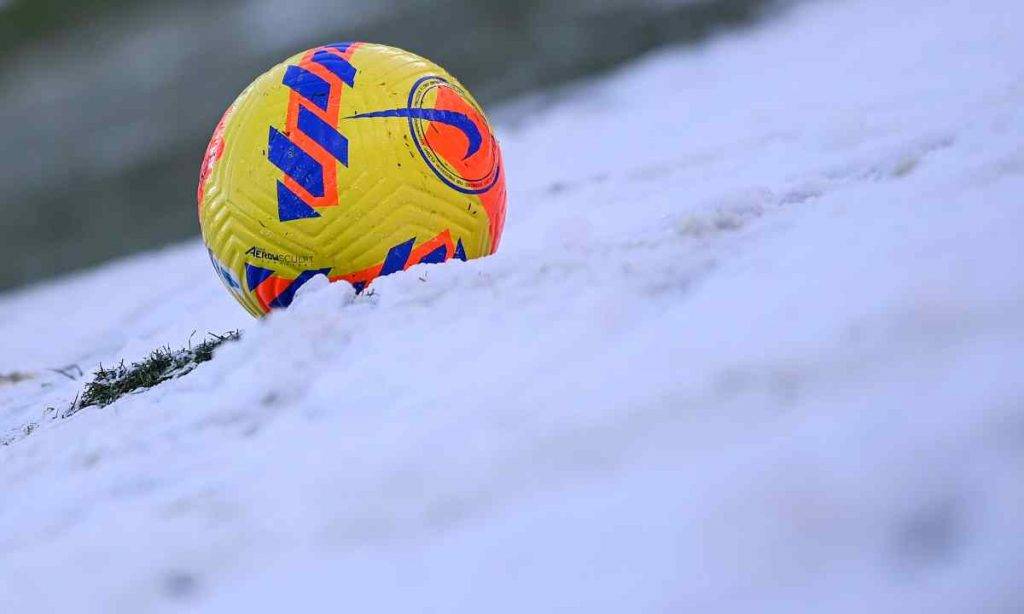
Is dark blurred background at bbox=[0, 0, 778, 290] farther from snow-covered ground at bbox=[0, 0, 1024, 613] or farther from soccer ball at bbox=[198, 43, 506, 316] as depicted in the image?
snow-covered ground at bbox=[0, 0, 1024, 613]

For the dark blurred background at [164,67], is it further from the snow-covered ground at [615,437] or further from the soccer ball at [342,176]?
the snow-covered ground at [615,437]

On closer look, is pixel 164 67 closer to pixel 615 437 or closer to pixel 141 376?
pixel 141 376

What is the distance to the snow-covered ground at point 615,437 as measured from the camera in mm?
1707

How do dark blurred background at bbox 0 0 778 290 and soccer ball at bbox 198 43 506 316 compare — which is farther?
dark blurred background at bbox 0 0 778 290

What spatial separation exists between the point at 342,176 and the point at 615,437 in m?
1.52

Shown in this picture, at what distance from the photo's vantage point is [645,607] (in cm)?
164

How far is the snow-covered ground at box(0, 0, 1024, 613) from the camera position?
1.71m

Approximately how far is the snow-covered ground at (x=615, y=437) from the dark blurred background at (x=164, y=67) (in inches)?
255

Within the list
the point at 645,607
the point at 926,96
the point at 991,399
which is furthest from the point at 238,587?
the point at 926,96

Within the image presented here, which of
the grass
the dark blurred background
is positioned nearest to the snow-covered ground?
the grass

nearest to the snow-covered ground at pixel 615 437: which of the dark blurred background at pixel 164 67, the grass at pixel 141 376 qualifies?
the grass at pixel 141 376

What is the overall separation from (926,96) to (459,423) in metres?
4.67

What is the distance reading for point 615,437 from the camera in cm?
199

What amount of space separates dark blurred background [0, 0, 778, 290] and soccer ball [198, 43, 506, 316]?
18.3 ft
